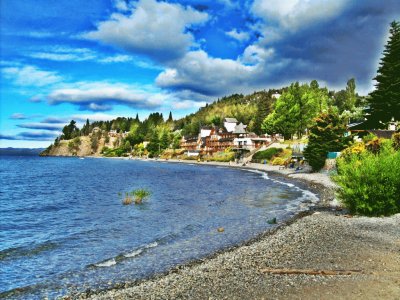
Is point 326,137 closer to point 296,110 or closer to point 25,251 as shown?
point 296,110

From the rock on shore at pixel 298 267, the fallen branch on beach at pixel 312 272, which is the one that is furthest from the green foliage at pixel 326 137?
the fallen branch on beach at pixel 312 272

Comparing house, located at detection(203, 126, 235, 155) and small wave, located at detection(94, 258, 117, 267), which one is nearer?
small wave, located at detection(94, 258, 117, 267)

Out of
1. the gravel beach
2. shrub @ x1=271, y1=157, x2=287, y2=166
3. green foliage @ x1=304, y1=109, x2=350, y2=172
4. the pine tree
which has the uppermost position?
the pine tree

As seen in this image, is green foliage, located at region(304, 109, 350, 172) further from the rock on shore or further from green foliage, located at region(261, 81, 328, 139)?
the rock on shore

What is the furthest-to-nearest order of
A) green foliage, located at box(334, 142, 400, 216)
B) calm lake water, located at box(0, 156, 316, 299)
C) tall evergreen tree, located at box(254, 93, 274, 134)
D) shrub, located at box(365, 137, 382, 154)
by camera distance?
tall evergreen tree, located at box(254, 93, 274, 134) < shrub, located at box(365, 137, 382, 154) < green foliage, located at box(334, 142, 400, 216) < calm lake water, located at box(0, 156, 316, 299)

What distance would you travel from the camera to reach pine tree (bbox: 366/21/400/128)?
69.4 metres

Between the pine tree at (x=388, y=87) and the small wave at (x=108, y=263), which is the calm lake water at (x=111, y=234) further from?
the pine tree at (x=388, y=87)

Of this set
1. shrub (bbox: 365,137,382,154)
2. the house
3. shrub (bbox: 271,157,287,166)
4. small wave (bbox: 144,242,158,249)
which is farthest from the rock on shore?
the house

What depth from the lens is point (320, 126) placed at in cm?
7250

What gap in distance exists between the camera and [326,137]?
71.9 meters

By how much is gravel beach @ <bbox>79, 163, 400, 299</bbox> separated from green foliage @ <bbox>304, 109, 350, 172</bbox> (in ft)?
163

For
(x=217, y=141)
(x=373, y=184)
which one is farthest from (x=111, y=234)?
(x=217, y=141)

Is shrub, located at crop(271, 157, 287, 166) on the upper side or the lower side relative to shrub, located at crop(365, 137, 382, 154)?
lower

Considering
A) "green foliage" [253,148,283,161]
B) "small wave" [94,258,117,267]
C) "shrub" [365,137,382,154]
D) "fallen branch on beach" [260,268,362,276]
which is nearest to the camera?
"fallen branch on beach" [260,268,362,276]
